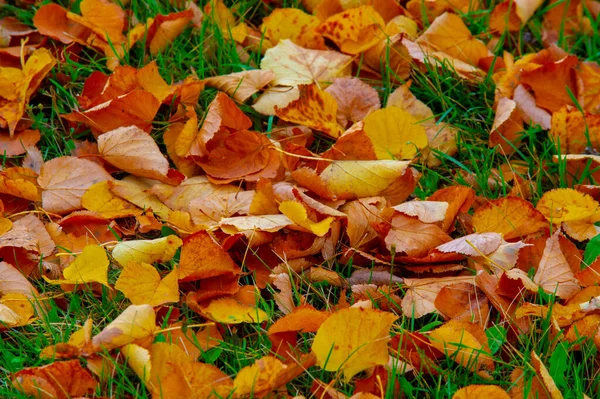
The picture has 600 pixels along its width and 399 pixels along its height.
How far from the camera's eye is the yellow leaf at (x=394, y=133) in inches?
84.7

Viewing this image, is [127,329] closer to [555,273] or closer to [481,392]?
[481,392]

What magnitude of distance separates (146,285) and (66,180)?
0.47m

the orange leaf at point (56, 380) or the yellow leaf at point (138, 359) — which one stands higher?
the yellow leaf at point (138, 359)

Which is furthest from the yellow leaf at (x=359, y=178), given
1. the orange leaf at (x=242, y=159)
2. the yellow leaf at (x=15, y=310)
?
the yellow leaf at (x=15, y=310)

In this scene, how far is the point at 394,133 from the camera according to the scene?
218 centimetres

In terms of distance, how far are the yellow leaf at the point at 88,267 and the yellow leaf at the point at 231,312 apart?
26cm

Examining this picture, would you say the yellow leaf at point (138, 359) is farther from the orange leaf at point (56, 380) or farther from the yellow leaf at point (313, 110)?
the yellow leaf at point (313, 110)

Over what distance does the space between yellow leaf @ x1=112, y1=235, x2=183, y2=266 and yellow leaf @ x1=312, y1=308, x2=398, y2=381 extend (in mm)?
492

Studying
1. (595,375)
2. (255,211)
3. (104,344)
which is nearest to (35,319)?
(104,344)

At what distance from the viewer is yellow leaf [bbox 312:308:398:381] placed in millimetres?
→ 1559

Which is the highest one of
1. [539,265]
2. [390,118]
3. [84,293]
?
[390,118]

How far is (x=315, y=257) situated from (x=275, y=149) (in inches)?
13.5

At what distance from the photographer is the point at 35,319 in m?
1.74

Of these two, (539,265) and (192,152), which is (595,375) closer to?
(539,265)
